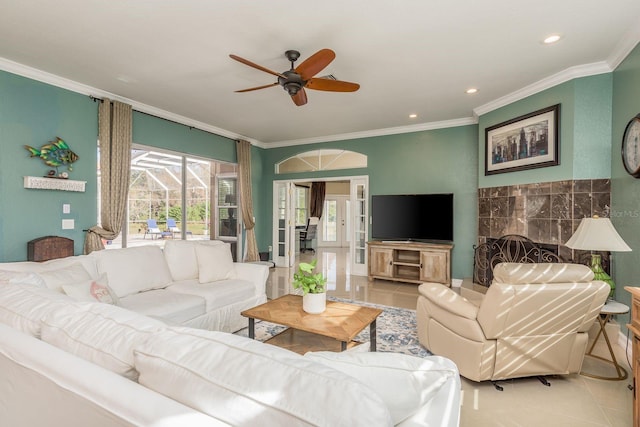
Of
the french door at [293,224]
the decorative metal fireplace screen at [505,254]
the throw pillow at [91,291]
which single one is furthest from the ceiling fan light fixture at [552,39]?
the throw pillow at [91,291]

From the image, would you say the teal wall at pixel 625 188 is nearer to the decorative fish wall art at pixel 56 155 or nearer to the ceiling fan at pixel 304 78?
the ceiling fan at pixel 304 78

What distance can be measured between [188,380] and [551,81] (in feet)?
14.7

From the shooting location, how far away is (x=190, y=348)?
851 millimetres

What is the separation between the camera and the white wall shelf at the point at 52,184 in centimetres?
336

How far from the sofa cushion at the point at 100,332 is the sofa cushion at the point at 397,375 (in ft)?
1.81

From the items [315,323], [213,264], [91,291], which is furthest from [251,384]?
[213,264]

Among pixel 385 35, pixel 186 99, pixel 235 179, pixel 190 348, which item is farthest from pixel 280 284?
pixel 190 348

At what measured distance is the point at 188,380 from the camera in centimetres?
77

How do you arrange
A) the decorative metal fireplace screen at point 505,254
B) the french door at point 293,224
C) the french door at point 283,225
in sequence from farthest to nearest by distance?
the french door at point 283,225 → the french door at point 293,224 → the decorative metal fireplace screen at point 505,254

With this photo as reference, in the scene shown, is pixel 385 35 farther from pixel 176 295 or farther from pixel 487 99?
pixel 176 295

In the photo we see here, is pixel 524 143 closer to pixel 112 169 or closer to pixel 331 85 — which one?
pixel 331 85

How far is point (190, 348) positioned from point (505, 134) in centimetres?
468

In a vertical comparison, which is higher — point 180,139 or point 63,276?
point 180,139

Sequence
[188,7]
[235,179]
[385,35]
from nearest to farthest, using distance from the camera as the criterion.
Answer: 1. [188,7]
2. [385,35]
3. [235,179]
